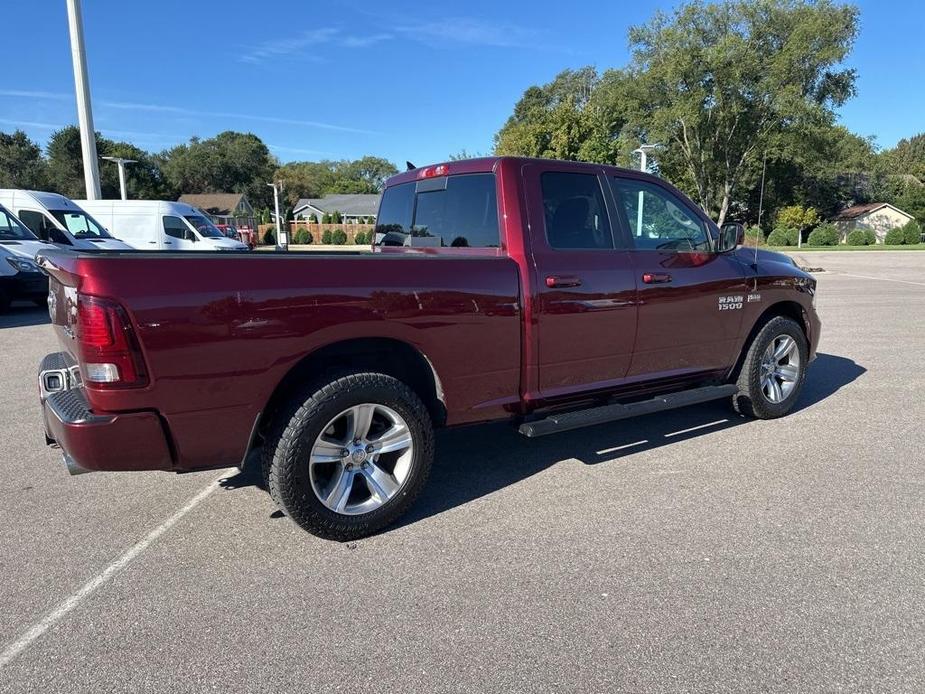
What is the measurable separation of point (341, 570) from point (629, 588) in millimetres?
1370

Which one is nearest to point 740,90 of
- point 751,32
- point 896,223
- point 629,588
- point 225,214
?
point 751,32

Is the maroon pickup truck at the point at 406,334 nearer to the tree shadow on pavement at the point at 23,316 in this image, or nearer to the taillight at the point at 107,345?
the taillight at the point at 107,345

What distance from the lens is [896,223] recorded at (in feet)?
192

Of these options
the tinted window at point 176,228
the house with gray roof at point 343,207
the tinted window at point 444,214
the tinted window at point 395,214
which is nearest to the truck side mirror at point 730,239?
the tinted window at point 444,214

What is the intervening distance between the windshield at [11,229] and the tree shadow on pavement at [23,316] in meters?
1.43

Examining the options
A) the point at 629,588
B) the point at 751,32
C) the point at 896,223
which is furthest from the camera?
the point at 896,223

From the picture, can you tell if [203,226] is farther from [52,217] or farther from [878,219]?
[878,219]

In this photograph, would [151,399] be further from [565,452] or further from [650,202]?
[650,202]

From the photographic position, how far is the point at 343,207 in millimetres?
80062

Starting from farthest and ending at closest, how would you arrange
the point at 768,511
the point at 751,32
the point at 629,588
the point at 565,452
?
1. the point at 751,32
2. the point at 565,452
3. the point at 768,511
4. the point at 629,588

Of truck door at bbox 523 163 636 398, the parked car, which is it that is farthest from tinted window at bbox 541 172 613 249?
the parked car

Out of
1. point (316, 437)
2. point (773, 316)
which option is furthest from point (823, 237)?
point (316, 437)

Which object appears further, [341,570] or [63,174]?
[63,174]

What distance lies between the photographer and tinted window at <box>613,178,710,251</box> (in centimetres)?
430
